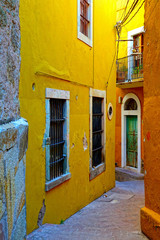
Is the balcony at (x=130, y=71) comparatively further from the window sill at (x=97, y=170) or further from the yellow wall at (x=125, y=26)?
the window sill at (x=97, y=170)

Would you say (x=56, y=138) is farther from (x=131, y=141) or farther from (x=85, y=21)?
(x=131, y=141)

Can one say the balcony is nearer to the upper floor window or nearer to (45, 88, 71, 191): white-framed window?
the upper floor window

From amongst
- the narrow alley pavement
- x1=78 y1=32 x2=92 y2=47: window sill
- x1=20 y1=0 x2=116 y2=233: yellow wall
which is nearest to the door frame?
the narrow alley pavement

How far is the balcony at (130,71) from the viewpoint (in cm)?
1104

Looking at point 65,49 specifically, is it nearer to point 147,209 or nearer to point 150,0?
point 150,0

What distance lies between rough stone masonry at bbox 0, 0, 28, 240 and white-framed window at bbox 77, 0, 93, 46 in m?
5.13

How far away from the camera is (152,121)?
13.4ft

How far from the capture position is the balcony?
435 inches

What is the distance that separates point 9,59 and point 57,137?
407 centimetres

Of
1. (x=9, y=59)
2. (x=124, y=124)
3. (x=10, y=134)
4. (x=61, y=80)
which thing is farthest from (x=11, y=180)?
(x=124, y=124)

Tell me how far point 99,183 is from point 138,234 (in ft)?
11.4

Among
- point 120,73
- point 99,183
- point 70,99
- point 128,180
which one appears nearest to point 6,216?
point 70,99

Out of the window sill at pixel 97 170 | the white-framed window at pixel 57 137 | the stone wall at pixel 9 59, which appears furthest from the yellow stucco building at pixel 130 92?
the stone wall at pixel 9 59

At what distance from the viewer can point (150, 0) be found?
4215 millimetres
